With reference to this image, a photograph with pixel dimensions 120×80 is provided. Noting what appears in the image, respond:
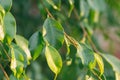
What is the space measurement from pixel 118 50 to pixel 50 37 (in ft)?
15.2

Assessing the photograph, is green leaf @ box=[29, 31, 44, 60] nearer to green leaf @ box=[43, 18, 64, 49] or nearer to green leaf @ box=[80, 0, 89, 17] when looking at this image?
green leaf @ box=[43, 18, 64, 49]

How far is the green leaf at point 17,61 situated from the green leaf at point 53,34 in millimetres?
86

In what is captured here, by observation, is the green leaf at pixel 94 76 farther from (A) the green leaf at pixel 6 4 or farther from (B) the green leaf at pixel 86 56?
(A) the green leaf at pixel 6 4

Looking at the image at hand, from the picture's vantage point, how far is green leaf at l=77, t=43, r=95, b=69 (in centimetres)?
110

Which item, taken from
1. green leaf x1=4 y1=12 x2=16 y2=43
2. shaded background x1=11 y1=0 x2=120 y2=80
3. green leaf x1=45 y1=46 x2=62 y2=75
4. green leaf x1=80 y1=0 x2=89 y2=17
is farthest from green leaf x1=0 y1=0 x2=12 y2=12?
shaded background x1=11 y1=0 x2=120 y2=80

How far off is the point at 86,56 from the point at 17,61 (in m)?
0.20

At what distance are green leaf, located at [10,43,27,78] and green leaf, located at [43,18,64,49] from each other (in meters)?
0.09

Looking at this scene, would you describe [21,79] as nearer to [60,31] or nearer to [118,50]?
[60,31]

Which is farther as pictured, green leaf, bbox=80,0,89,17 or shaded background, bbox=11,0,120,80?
shaded background, bbox=11,0,120,80

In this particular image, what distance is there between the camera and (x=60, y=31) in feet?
3.63

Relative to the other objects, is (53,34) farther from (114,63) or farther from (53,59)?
(114,63)

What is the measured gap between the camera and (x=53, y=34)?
1108 mm

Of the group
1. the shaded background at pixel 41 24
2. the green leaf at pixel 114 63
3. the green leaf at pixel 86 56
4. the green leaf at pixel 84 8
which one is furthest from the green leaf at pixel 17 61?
the shaded background at pixel 41 24

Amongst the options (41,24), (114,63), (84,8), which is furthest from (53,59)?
(41,24)
